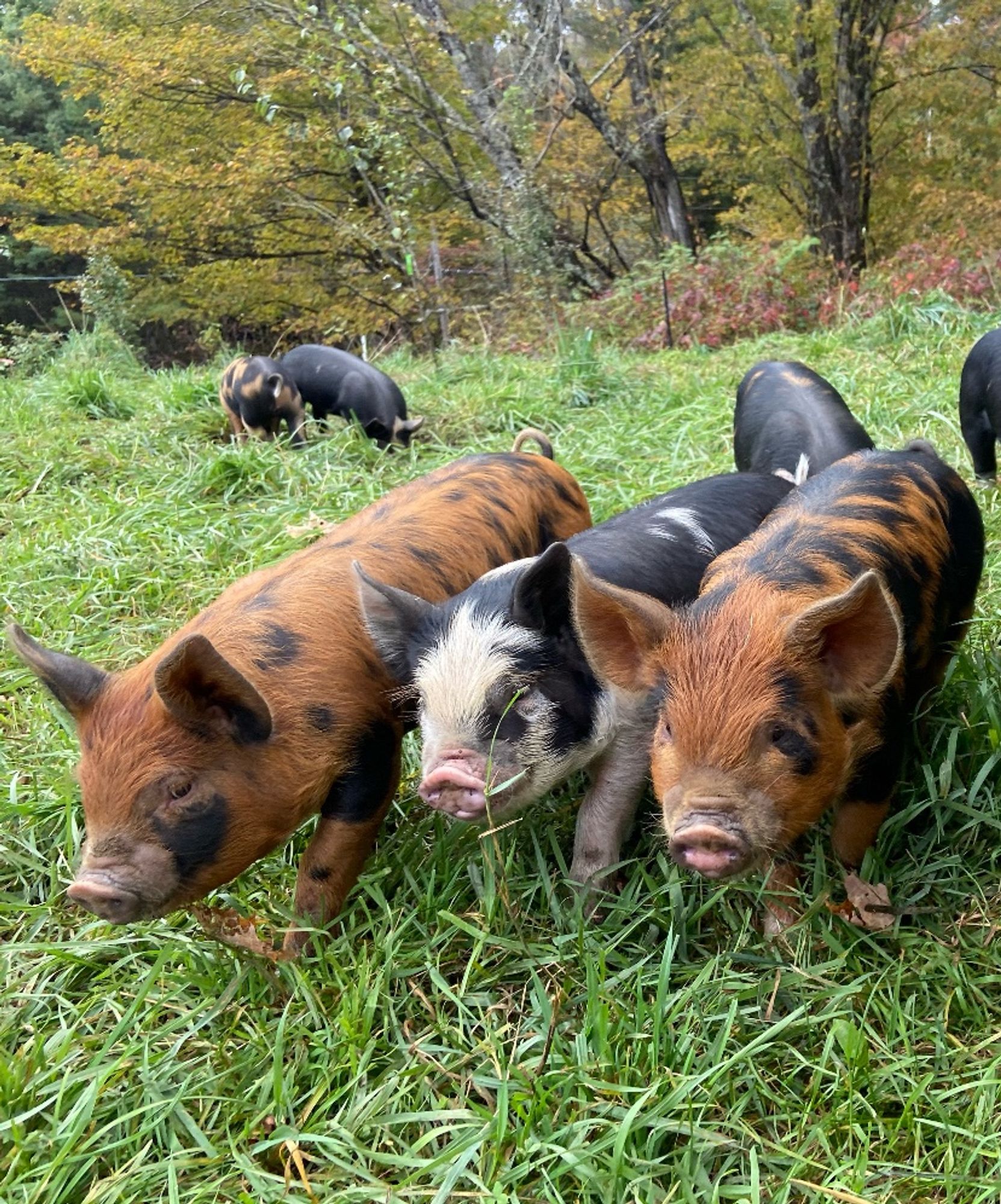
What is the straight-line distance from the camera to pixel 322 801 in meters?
2.89

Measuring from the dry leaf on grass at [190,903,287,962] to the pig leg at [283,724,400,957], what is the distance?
Result: 12 cm

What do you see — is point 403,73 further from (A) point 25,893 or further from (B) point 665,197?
(A) point 25,893

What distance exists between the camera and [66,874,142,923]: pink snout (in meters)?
2.39

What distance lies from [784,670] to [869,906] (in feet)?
2.90

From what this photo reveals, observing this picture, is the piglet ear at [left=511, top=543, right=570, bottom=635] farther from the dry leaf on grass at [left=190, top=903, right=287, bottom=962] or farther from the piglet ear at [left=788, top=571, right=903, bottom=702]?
the dry leaf on grass at [left=190, top=903, right=287, bottom=962]

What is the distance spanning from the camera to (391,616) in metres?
2.92

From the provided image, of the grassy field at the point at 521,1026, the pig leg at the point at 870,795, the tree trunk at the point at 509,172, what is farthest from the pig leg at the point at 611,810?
the tree trunk at the point at 509,172

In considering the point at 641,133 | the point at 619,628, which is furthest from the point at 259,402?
the point at 641,133

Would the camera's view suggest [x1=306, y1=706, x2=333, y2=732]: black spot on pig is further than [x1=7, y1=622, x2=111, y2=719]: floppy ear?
Yes

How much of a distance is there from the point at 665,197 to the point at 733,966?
54.7ft

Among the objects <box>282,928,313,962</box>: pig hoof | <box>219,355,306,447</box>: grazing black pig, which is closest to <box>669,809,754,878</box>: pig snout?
<box>282,928,313,962</box>: pig hoof

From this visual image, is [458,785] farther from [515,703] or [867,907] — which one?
[867,907]

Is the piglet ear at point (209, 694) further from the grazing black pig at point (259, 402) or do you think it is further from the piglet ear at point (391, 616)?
the grazing black pig at point (259, 402)

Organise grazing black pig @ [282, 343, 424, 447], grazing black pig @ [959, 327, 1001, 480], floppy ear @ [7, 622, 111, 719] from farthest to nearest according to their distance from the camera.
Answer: grazing black pig @ [282, 343, 424, 447] < grazing black pig @ [959, 327, 1001, 480] < floppy ear @ [7, 622, 111, 719]
